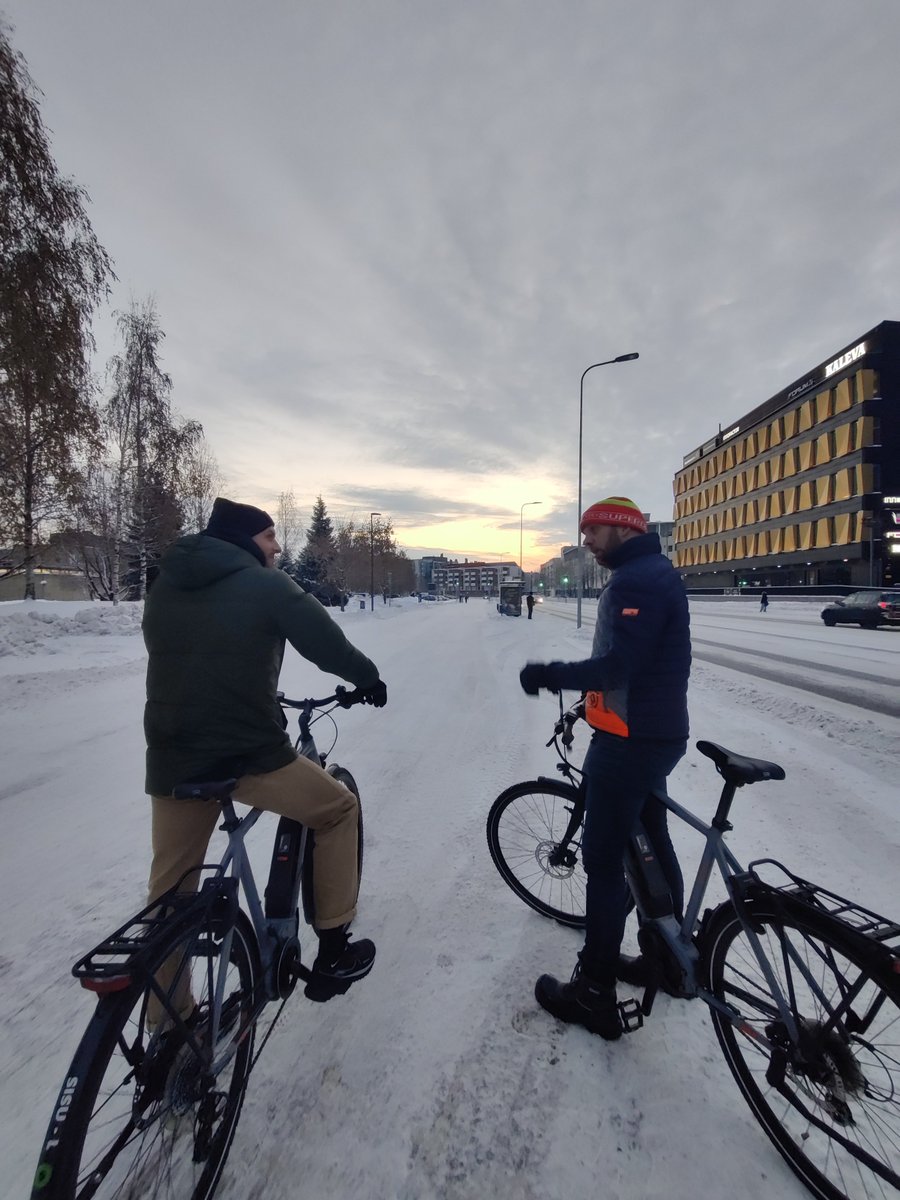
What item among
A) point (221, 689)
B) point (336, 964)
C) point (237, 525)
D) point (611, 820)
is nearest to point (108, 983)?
point (221, 689)

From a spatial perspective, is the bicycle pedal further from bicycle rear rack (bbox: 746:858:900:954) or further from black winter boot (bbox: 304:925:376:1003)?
black winter boot (bbox: 304:925:376:1003)

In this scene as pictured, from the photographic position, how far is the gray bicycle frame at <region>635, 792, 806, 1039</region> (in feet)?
5.61

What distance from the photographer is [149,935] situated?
4.71ft

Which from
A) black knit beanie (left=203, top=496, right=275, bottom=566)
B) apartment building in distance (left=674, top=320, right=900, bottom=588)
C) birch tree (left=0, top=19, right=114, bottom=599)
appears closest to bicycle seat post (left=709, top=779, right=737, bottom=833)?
black knit beanie (left=203, top=496, right=275, bottom=566)

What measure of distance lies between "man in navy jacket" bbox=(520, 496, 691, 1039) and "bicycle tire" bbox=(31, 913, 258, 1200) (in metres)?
1.33

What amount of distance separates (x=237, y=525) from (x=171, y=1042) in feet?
5.66

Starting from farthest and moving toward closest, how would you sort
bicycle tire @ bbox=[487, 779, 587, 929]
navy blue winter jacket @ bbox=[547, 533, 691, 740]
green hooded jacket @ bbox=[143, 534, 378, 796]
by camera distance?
bicycle tire @ bbox=[487, 779, 587, 929]
navy blue winter jacket @ bbox=[547, 533, 691, 740]
green hooded jacket @ bbox=[143, 534, 378, 796]

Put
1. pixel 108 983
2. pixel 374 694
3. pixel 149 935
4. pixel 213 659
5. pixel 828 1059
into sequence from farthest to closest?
pixel 374 694 → pixel 213 659 → pixel 828 1059 → pixel 149 935 → pixel 108 983

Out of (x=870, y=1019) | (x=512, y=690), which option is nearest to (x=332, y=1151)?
(x=870, y=1019)

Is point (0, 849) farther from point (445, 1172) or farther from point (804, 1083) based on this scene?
point (804, 1083)

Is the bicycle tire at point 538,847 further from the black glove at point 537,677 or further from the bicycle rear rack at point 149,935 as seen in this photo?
the bicycle rear rack at point 149,935

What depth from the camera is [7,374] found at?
23.6ft

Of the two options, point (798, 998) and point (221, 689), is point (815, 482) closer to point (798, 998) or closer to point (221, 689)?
point (798, 998)

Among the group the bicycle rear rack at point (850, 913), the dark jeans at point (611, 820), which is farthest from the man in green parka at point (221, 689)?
the bicycle rear rack at point (850, 913)
